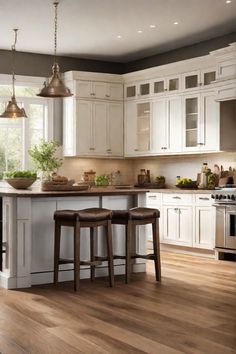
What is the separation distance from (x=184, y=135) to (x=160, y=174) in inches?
47.0

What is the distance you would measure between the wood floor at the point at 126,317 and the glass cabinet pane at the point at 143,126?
3.42 metres

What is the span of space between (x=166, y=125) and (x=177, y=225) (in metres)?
1.52

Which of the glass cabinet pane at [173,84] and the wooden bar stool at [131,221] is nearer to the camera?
the wooden bar stool at [131,221]

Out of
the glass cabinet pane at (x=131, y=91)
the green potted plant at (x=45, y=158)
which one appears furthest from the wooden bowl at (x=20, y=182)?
the glass cabinet pane at (x=131, y=91)

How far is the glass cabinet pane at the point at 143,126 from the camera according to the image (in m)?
9.44

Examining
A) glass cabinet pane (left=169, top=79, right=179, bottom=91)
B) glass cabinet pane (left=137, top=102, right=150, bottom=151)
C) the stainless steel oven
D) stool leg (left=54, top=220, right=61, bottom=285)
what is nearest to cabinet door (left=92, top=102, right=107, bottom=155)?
glass cabinet pane (left=137, top=102, right=150, bottom=151)

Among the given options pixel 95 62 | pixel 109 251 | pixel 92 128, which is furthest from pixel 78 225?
pixel 95 62

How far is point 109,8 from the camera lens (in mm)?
7109

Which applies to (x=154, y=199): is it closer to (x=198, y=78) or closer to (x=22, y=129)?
(x=198, y=78)

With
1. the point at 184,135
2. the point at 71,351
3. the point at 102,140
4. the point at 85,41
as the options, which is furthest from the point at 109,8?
the point at 71,351

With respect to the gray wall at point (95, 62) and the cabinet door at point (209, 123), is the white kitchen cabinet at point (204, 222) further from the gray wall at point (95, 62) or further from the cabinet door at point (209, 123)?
the gray wall at point (95, 62)

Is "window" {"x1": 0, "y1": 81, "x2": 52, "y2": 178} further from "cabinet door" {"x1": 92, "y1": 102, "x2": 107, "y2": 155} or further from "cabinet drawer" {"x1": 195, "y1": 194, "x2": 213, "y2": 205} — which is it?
"cabinet drawer" {"x1": 195, "y1": 194, "x2": 213, "y2": 205}

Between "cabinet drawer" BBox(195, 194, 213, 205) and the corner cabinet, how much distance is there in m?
2.19

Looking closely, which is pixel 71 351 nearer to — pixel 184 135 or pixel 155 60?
pixel 184 135
